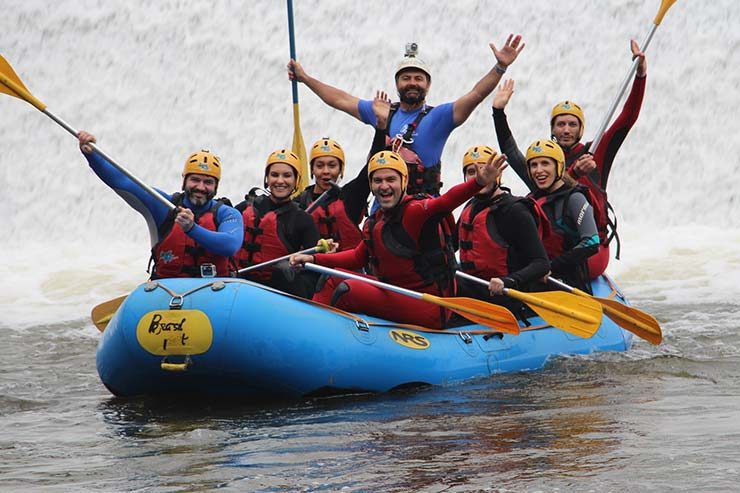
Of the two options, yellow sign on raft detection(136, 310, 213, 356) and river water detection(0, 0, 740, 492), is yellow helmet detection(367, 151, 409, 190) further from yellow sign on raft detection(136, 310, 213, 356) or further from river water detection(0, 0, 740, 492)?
yellow sign on raft detection(136, 310, 213, 356)

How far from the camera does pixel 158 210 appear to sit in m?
6.99

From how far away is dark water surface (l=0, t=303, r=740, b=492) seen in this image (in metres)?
4.43

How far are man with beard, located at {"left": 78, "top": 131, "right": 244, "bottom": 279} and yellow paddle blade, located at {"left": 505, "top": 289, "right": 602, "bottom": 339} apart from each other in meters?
1.68

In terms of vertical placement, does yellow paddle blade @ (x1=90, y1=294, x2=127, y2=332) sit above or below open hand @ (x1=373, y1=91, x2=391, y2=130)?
below

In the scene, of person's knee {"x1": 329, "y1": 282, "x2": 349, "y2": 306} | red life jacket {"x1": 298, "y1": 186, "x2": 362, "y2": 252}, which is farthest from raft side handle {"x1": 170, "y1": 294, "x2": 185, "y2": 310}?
red life jacket {"x1": 298, "y1": 186, "x2": 362, "y2": 252}

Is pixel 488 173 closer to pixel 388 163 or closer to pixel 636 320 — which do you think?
pixel 388 163

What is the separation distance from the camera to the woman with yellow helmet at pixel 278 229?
24.9ft

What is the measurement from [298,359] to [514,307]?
186 cm

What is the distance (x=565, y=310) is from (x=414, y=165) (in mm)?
1300

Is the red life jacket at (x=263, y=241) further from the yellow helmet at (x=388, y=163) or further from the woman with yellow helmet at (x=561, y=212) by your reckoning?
the woman with yellow helmet at (x=561, y=212)

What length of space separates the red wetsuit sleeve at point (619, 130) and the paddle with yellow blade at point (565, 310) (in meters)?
1.85

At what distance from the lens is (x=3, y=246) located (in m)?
16.4

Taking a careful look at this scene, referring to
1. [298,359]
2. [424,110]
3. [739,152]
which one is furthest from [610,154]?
[739,152]

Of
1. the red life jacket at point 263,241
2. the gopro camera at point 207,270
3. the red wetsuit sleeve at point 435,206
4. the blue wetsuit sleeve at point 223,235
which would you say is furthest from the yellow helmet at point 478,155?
the gopro camera at point 207,270
